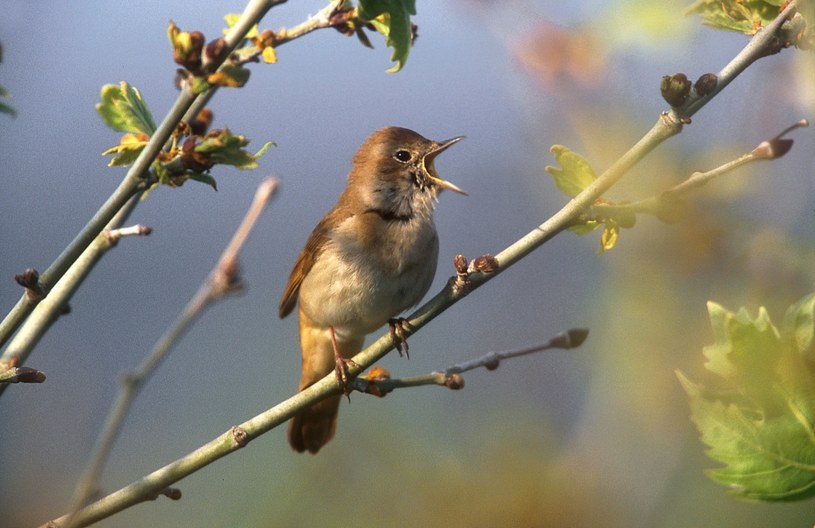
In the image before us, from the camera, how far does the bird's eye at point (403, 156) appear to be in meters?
3.89

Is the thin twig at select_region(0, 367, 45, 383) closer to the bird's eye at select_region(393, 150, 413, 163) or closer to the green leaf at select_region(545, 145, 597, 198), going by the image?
the green leaf at select_region(545, 145, 597, 198)

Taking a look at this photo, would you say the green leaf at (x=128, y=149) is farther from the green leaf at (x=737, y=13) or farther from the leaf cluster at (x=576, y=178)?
the green leaf at (x=737, y=13)

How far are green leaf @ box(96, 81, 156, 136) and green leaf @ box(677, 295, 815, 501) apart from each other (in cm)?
121

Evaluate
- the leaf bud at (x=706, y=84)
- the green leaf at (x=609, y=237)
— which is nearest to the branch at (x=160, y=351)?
the green leaf at (x=609, y=237)

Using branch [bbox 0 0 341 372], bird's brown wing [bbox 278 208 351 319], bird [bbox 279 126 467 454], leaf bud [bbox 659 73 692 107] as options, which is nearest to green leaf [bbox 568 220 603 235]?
leaf bud [bbox 659 73 692 107]

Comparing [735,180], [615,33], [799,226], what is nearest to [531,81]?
[615,33]

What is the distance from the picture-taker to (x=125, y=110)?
2002mm

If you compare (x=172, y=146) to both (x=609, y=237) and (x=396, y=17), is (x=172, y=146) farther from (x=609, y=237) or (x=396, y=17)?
(x=609, y=237)

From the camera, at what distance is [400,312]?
3.56 m

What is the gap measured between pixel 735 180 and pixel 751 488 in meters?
1.29

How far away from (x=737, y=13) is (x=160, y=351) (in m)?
1.39

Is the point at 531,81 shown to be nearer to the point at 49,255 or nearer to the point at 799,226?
the point at 799,226

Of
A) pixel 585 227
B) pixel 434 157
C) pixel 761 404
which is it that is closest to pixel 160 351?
pixel 585 227

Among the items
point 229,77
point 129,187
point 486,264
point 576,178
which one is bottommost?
point 486,264
